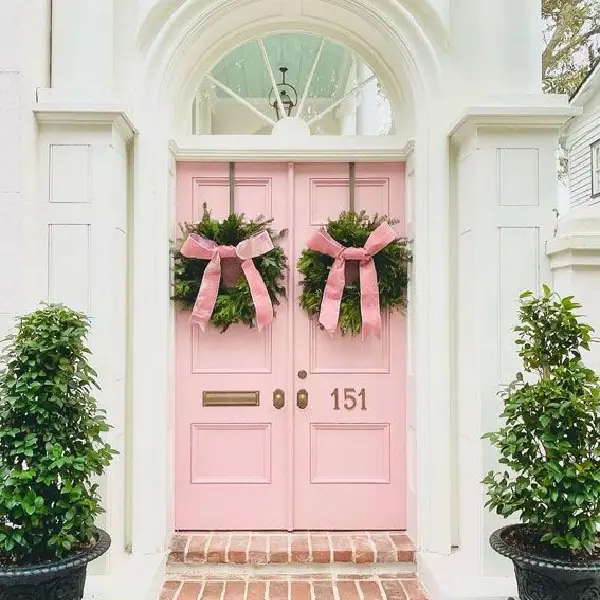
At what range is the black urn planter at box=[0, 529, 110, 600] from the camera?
254cm

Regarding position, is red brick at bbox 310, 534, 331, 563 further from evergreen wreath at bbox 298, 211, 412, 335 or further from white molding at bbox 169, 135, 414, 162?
white molding at bbox 169, 135, 414, 162

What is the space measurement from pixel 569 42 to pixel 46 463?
7412 millimetres

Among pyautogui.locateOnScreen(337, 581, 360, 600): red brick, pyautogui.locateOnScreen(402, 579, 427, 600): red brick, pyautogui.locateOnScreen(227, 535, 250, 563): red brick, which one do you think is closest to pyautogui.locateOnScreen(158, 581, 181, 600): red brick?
pyautogui.locateOnScreen(227, 535, 250, 563): red brick

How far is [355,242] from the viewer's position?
3885mm

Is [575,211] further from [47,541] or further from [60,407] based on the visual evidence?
[47,541]

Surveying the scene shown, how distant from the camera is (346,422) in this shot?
13.3 feet

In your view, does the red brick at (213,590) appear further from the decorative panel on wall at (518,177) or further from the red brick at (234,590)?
the decorative panel on wall at (518,177)

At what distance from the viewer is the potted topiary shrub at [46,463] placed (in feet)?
8.54

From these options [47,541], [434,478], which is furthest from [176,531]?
[434,478]

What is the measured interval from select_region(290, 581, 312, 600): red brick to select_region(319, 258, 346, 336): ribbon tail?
1492mm

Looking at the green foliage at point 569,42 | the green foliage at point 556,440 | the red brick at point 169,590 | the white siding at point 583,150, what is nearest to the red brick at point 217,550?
the red brick at point 169,590

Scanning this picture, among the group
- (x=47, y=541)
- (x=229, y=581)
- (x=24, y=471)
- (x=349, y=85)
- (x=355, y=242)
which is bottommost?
(x=229, y=581)

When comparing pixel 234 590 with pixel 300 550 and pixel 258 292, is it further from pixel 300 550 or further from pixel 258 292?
pixel 258 292

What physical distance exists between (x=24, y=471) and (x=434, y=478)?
2.21 meters
